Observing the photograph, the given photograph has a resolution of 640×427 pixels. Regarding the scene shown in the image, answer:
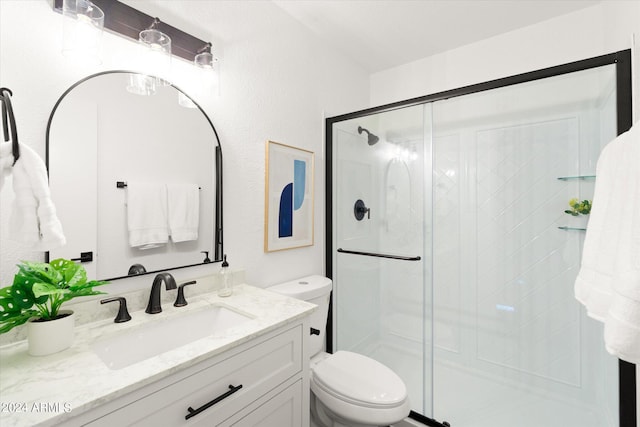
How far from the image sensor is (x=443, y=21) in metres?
1.89

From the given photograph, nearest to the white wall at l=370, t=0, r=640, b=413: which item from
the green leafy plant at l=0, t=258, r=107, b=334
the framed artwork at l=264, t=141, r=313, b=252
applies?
the framed artwork at l=264, t=141, r=313, b=252

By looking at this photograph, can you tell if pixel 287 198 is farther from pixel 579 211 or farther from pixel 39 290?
pixel 579 211

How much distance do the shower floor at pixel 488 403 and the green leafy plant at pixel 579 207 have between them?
37.8 inches

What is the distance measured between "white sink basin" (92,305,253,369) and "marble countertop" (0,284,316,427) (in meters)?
0.03

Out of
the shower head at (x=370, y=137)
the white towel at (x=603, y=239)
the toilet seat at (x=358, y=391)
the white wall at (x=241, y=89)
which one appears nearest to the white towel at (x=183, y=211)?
the white wall at (x=241, y=89)

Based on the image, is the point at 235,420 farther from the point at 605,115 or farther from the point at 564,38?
the point at 564,38

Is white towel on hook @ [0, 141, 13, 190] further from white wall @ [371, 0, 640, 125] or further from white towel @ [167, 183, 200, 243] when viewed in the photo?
white wall @ [371, 0, 640, 125]

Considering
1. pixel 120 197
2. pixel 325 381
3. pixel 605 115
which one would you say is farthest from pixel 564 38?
pixel 120 197

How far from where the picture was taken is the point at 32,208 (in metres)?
0.78

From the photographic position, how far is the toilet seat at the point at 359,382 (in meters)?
1.25

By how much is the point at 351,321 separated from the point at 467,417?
2.81 ft

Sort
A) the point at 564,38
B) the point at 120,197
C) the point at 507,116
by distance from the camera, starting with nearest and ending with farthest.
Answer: the point at 120,197, the point at 507,116, the point at 564,38

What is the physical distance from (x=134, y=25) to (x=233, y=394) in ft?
4.58

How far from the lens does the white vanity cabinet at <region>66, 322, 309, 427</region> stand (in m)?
0.71
